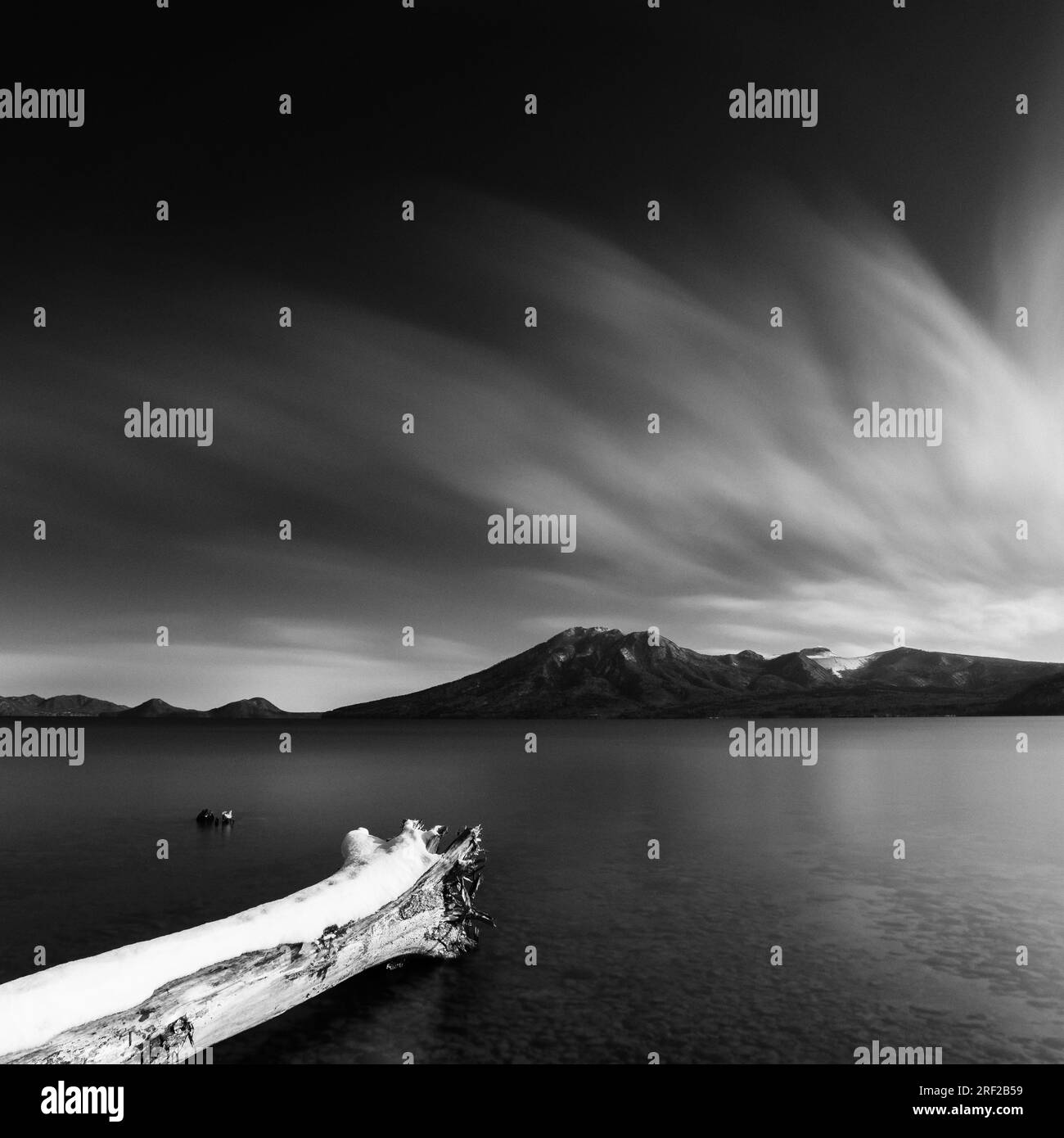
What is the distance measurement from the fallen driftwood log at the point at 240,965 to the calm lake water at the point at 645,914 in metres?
1.07

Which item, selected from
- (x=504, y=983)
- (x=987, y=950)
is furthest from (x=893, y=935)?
(x=504, y=983)

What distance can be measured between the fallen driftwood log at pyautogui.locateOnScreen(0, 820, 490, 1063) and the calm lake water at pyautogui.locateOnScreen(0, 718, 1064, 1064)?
3.49 ft

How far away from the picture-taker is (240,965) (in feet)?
46.3

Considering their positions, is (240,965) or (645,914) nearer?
(240,965)

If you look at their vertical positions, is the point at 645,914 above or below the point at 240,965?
below

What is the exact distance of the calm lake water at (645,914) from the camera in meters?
15.8

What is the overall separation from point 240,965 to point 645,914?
15.4 metres

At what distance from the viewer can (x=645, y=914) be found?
25.6 metres

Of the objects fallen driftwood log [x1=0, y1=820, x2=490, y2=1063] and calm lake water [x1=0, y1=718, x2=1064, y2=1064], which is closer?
fallen driftwood log [x1=0, y1=820, x2=490, y2=1063]

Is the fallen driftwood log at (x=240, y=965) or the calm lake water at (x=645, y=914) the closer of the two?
the fallen driftwood log at (x=240, y=965)

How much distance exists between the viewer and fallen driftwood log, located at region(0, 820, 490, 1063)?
11359 mm
